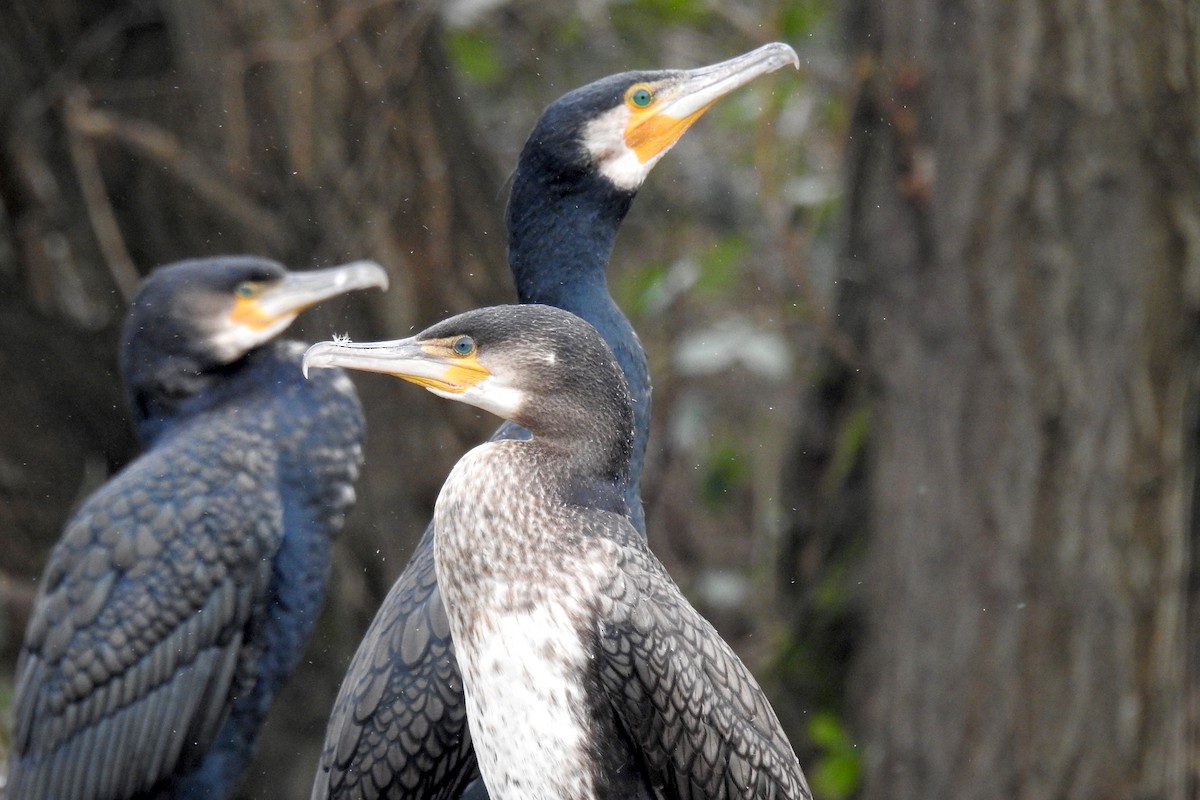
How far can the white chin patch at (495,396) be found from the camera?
2.64 metres

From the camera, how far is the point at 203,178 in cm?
579

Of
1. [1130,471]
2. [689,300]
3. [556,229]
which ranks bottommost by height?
[689,300]

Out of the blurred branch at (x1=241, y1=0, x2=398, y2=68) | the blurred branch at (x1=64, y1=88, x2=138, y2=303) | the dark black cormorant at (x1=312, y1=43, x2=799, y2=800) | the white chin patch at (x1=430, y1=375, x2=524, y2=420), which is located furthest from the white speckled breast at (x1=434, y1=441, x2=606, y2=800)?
the blurred branch at (x1=64, y1=88, x2=138, y2=303)

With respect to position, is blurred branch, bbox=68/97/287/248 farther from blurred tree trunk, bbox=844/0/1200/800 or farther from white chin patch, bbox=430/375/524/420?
white chin patch, bbox=430/375/524/420

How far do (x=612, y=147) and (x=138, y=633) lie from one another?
161 centimetres

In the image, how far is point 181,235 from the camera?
6055mm

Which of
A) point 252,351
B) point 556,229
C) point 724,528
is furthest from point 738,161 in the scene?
point 556,229

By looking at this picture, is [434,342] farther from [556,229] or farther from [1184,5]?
[1184,5]

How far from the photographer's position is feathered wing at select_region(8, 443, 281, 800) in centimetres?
379

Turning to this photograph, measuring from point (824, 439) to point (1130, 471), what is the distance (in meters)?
1.34

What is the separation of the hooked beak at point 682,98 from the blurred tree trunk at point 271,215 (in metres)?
2.31

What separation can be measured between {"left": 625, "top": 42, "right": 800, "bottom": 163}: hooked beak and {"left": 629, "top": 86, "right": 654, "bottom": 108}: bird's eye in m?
0.02

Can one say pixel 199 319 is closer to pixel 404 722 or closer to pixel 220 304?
pixel 220 304

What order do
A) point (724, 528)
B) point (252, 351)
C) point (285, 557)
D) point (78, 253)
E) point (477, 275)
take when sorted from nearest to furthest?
1. point (285, 557)
2. point (252, 351)
3. point (477, 275)
4. point (78, 253)
5. point (724, 528)
